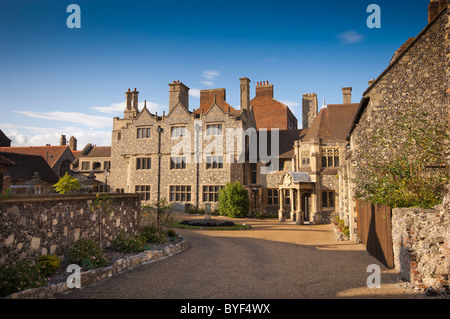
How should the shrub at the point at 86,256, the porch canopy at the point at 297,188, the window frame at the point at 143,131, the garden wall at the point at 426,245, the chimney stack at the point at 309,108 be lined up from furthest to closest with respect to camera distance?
the chimney stack at the point at 309,108 → the window frame at the point at 143,131 → the porch canopy at the point at 297,188 → the shrub at the point at 86,256 → the garden wall at the point at 426,245

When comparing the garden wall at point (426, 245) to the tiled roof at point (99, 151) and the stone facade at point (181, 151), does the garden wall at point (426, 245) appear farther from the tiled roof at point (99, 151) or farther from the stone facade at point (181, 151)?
the tiled roof at point (99, 151)

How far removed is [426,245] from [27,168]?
31.0 meters

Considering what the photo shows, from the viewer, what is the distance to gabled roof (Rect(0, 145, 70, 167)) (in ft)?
136

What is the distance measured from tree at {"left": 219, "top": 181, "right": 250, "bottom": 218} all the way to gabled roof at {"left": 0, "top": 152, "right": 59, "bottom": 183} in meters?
16.2

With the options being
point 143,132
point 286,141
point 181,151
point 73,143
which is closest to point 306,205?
point 286,141

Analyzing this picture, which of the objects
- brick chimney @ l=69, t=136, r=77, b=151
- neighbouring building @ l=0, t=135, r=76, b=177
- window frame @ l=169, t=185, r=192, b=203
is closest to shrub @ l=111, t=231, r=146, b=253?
window frame @ l=169, t=185, r=192, b=203

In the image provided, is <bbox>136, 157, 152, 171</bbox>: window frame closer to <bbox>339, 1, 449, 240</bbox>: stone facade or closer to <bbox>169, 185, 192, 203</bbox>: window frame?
<bbox>169, 185, 192, 203</bbox>: window frame

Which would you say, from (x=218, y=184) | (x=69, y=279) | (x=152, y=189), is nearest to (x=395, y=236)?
(x=69, y=279)

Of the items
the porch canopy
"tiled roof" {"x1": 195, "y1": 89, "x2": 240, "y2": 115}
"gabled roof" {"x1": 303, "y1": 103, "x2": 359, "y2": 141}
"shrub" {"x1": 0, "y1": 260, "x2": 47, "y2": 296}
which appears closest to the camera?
"shrub" {"x1": 0, "y1": 260, "x2": 47, "y2": 296}

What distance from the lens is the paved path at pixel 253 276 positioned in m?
6.82

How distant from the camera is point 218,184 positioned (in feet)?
93.6

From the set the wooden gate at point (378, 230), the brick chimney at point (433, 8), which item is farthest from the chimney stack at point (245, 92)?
the wooden gate at point (378, 230)

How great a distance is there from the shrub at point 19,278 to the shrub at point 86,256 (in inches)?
54.4
